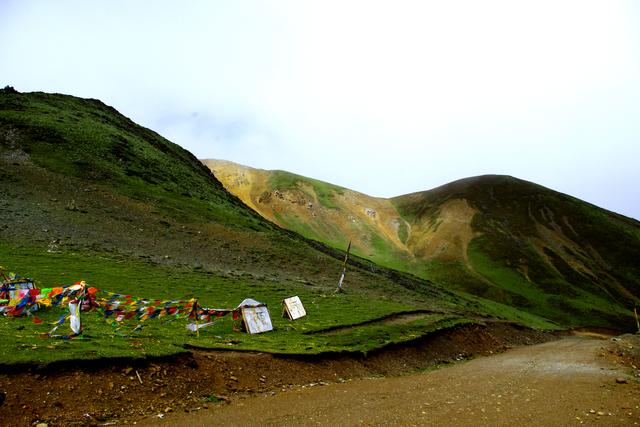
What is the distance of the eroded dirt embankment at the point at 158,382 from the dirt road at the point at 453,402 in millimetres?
851

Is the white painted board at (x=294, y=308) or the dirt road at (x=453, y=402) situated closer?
the dirt road at (x=453, y=402)

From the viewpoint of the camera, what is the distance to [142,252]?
1750 inches

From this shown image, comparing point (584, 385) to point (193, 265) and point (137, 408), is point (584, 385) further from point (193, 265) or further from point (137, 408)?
point (193, 265)

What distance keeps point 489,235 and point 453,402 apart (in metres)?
115

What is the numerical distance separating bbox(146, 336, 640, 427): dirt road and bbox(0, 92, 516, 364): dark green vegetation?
404 centimetres

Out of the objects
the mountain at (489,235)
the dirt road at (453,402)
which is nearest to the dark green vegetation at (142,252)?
the dirt road at (453,402)

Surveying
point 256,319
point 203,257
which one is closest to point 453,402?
point 256,319

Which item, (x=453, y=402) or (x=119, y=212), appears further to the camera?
(x=119, y=212)

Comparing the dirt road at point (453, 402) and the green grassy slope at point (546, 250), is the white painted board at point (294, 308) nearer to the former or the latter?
the dirt road at point (453, 402)

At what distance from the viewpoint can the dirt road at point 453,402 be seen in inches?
533

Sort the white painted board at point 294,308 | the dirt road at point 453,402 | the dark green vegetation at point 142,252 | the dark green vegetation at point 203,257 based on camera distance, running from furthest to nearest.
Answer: the white painted board at point 294,308, the dark green vegetation at point 203,257, the dark green vegetation at point 142,252, the dirt road at point 453,402

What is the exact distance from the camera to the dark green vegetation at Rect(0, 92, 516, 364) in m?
21.4

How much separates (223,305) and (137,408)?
56.0 feet

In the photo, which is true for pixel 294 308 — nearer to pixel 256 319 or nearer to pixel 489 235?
pixel 256 319
